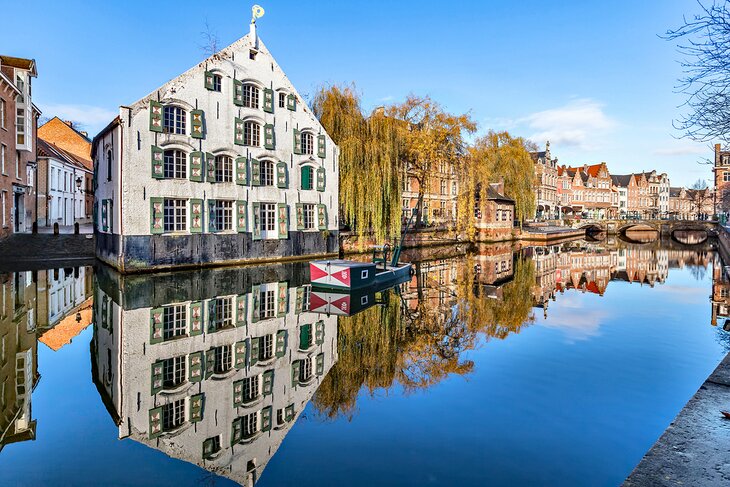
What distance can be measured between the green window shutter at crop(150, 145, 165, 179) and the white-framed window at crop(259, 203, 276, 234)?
4.88 m

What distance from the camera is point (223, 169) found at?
2086 centimetres

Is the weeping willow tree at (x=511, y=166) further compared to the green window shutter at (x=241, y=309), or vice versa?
the weeping willow tree at (x=511, y=166)

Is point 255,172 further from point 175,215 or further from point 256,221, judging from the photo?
point 175,215

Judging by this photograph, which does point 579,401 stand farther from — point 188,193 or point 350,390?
point 188,193

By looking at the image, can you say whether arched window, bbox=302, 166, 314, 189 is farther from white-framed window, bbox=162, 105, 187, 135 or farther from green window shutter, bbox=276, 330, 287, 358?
green window shutter, bbox=276, 330, 287, 358

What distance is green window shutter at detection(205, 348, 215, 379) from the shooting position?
24.1 ft

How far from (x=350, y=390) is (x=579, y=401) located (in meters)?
3.22

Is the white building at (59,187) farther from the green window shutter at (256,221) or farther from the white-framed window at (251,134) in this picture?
the green window shutter at (256,221)

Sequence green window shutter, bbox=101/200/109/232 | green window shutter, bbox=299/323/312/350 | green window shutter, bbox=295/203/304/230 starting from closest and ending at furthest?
green window shutter, bbox=299/323/312/350 → green window shutter, bbox=101/200/109/232 → green window shutter, bbox=295/203/304/230

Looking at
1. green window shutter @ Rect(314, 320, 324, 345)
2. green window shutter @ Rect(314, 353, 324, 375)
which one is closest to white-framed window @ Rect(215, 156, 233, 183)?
green window shutter @ Rect(314, 320, 324, 345)

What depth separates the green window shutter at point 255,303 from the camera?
1114 centimetres

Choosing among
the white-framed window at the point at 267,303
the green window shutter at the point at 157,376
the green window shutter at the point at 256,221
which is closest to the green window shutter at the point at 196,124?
the green window shutter at the point at 256,221

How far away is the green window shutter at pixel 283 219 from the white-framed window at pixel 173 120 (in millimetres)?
5615

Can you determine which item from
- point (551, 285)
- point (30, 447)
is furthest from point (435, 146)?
point (30, 447)
